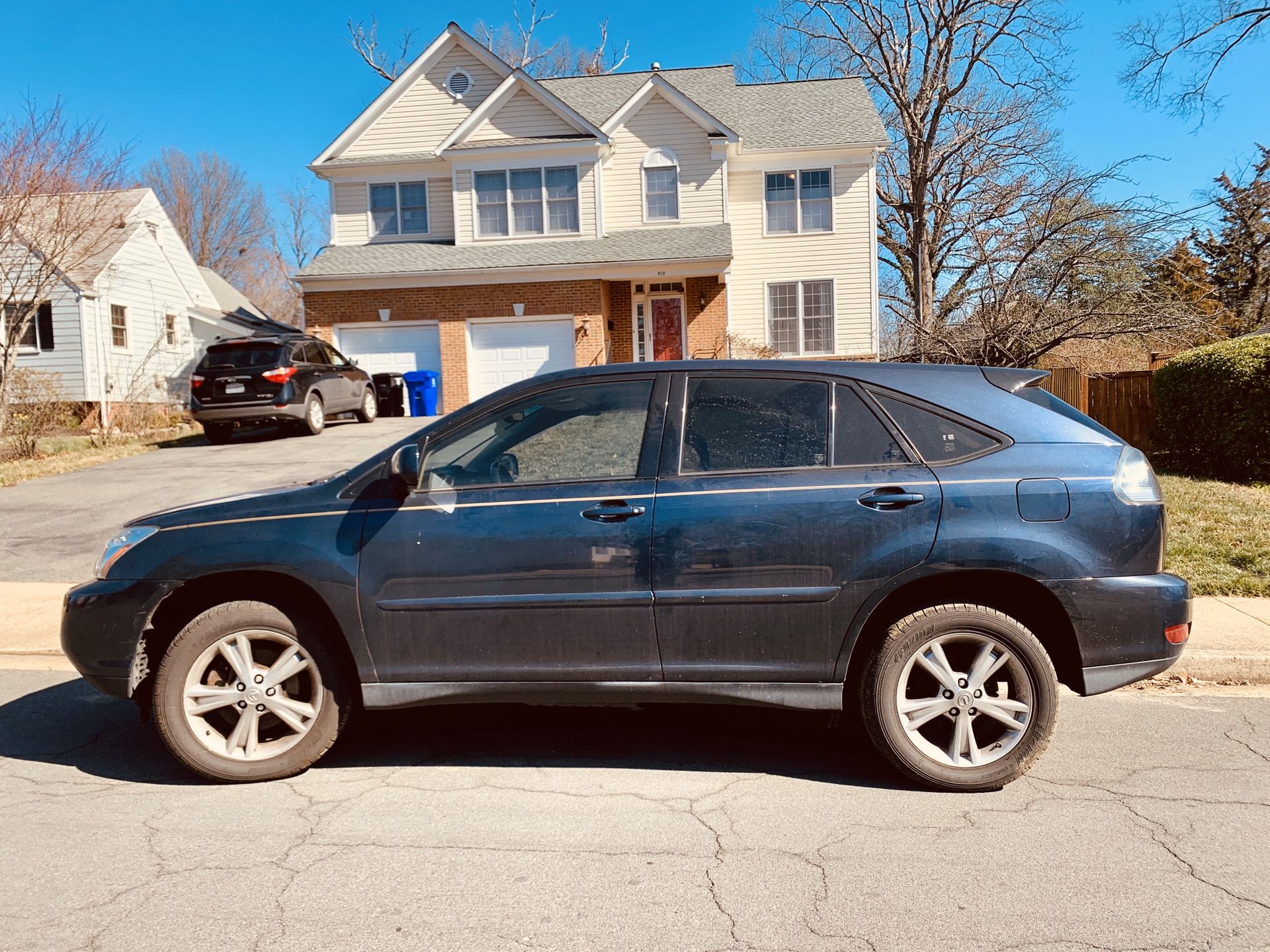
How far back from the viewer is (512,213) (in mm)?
23234

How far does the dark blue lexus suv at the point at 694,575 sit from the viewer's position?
4035 mm

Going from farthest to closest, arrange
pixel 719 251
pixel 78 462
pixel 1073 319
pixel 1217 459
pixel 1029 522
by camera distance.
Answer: pixel 719 251, pixel 78 462, pixel 1073 319, pixel 1217 459, pixel 1029 522

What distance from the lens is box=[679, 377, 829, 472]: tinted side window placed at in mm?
4207

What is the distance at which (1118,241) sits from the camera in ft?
44.1

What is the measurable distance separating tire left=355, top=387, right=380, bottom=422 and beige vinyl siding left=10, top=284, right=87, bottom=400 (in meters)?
8.71

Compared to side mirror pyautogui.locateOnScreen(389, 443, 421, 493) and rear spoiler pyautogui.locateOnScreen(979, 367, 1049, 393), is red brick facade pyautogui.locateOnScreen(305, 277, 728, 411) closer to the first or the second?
rear spoiler pyautogui.locateOnScreen(979, 367, 1049, 393)

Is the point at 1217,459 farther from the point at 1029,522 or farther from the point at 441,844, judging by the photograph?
the point at 441,844

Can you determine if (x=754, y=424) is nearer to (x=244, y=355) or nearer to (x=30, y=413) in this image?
(x=244, y=355)

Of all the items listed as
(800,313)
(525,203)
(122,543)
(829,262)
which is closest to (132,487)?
(122,543)

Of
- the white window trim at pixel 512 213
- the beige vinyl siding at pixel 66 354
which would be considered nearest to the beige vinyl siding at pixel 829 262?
the white window trim at pixel 512 213

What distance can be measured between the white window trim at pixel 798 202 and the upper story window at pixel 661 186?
2302 mm

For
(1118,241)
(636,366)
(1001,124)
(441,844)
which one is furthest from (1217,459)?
(1001,124)

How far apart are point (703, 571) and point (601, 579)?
1.42ft

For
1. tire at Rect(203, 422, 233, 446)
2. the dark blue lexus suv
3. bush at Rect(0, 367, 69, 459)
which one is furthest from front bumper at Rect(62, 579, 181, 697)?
tire at Rect(203, 422, 233, 446)
